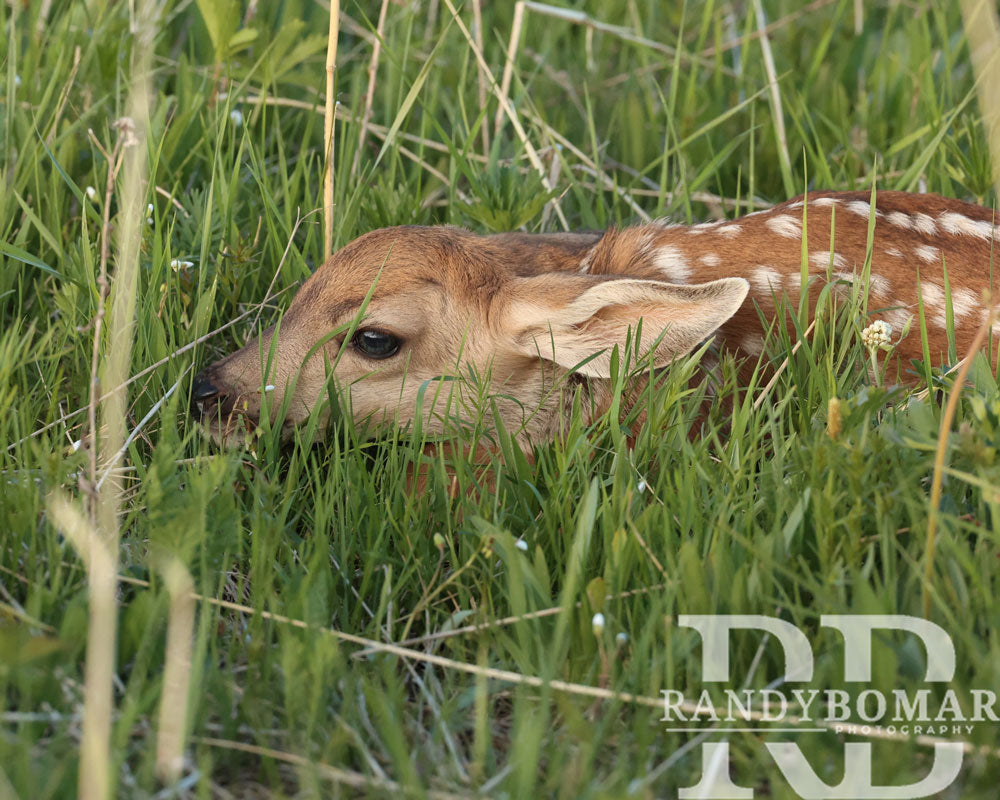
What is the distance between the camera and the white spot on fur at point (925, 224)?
3.66 meters

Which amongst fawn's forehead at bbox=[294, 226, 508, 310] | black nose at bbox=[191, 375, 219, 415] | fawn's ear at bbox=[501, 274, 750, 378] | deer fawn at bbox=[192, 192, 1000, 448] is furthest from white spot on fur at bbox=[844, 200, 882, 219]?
black nose at bbox=[191, 375, 219, 415]

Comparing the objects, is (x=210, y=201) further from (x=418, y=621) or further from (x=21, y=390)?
(x=418, y=621)

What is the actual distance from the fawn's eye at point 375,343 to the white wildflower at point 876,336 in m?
1.35

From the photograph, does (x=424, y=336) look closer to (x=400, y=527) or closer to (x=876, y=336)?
(x=400, y=527)

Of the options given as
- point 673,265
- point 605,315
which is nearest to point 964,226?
point 673,265

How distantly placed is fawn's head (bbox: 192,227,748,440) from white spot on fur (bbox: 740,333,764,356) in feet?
1.04

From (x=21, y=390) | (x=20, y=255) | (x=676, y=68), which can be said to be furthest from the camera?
(x=676, y=68)

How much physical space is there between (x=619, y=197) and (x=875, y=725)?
3.07m

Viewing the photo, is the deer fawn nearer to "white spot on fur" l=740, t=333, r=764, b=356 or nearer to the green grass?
"white spot on fur" l=740, t=333, r=764, b=356

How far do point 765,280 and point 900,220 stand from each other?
0.49 meters

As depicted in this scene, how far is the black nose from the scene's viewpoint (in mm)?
3459

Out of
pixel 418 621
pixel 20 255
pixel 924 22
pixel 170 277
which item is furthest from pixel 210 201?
pixel 924 22

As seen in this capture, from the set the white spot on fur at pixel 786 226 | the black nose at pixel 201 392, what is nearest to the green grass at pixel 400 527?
the black nose at pixel 201 392

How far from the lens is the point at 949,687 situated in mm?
2107
